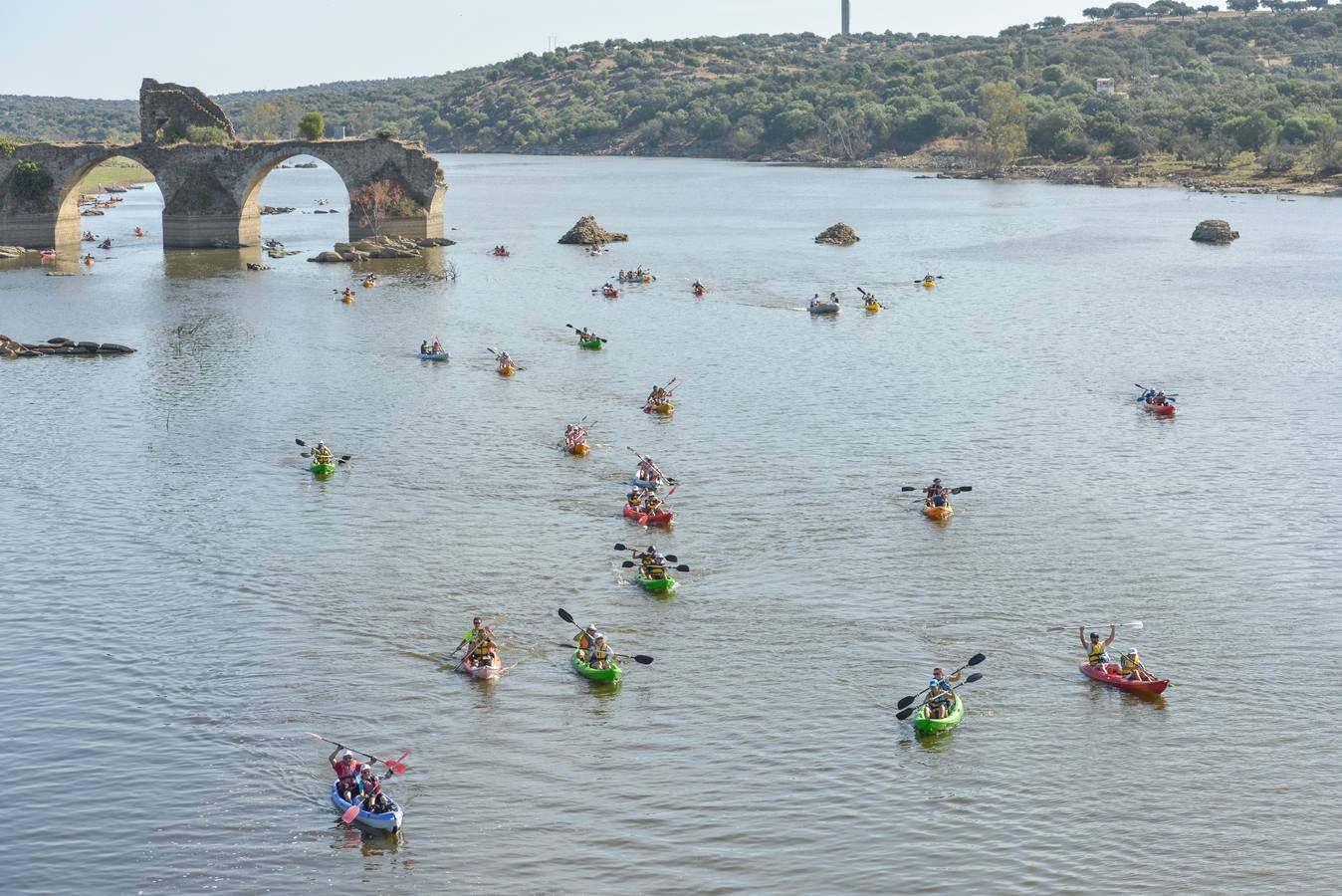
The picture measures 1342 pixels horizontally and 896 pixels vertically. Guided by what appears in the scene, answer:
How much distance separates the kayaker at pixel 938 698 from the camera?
3275cm

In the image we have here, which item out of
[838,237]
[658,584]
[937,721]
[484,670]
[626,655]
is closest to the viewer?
[937,721]

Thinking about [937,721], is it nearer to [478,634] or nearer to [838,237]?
[478,634]

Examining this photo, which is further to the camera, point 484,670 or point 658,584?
point 658,584

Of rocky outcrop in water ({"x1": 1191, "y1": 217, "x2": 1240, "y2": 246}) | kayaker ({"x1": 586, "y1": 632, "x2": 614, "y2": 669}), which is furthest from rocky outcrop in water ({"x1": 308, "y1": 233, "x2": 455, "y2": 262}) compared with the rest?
kayaker ({"x1": 586, "y1": 632, "x2": 614, "y2": 669})

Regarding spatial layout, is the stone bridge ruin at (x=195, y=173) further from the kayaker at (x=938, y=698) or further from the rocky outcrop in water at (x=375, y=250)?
the kayaker at (x=938, y=698)

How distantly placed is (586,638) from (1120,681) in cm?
1264

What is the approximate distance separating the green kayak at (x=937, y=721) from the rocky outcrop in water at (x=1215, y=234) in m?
96.7

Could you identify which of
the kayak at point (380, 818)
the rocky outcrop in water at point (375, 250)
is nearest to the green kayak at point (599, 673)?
the kayak at point (380, 818)

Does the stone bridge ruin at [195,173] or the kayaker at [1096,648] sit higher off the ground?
the stone bridge ruin at [195,173]

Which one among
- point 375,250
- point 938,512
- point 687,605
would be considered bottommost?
point 687,605

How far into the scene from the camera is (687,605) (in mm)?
39875

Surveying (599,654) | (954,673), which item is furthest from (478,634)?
(954,673)

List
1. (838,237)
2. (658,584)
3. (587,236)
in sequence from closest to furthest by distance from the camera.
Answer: (658,584) → (838,237) → (587,236)

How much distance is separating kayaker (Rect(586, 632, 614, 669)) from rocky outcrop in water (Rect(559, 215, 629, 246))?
89.9 metres
